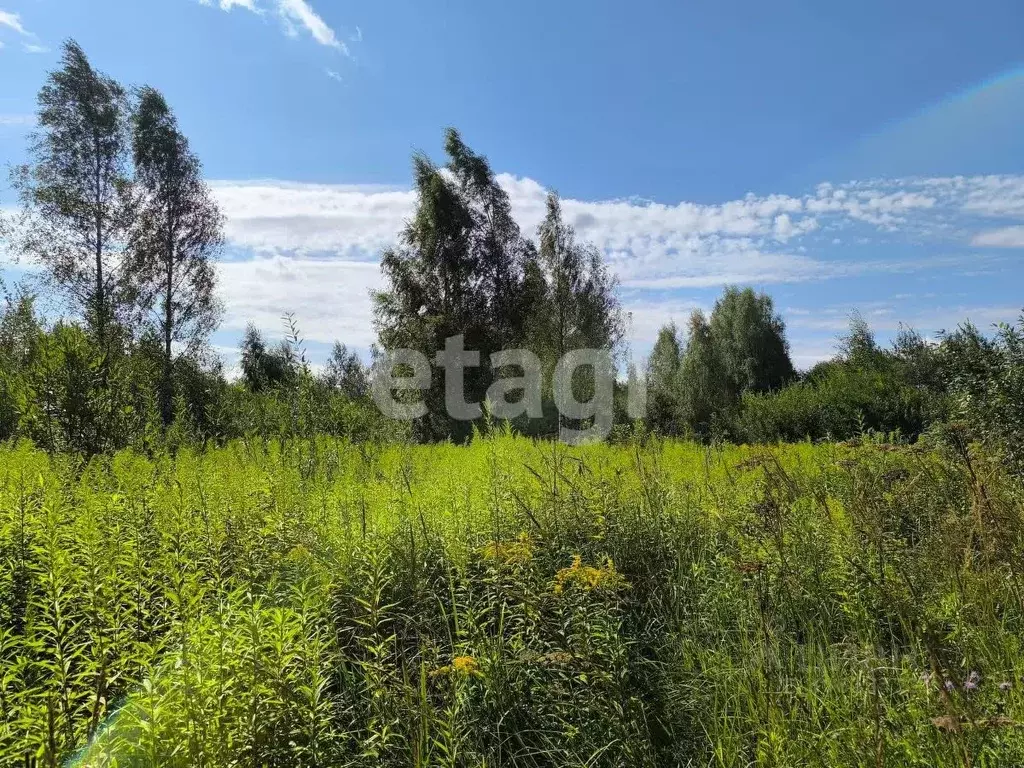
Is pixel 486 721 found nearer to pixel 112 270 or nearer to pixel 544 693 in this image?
pixel 544 693

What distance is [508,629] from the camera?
2945 mm

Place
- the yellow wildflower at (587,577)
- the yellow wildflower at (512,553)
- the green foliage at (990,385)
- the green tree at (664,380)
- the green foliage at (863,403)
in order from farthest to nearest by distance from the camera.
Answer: the green tree at (664,380), the green foliage at (863,403), the green foliage at (990,385), the yellow wildflower at (512,553), the yellow wildflower at (587,577)

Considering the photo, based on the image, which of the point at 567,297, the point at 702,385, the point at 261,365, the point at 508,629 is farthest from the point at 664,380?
the point at 508,629

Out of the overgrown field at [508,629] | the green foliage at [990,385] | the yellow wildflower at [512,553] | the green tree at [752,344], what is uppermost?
the green tree at [752,344]

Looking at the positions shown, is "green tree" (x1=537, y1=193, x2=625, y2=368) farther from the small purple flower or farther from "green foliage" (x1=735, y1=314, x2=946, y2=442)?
the small purple flower

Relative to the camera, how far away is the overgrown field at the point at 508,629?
1764 millimetres

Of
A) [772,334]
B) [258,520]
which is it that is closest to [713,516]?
[258,520]

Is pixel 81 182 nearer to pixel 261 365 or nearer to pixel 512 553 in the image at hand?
pixel 261 365

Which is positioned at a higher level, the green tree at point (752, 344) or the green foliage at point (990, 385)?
the green tree at point (752, 344)

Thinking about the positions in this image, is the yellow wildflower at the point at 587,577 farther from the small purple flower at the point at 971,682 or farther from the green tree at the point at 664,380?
the green tree at the point at 664,380

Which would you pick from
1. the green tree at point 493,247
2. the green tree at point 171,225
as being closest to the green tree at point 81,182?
the green tree at point 171,225

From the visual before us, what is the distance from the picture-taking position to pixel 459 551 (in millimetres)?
3033

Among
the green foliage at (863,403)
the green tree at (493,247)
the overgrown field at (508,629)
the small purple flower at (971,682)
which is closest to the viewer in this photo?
the small purple flower at (971,682)

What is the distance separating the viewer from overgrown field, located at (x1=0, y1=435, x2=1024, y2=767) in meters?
1.76
